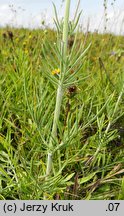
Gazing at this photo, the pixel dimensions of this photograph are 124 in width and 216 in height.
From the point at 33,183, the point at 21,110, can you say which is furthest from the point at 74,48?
the point at 21,110

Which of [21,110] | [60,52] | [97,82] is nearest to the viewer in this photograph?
[60,52]

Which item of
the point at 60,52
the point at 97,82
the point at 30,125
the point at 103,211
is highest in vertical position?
the point at 60,52

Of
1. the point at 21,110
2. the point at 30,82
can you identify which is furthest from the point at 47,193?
the point at 30,82

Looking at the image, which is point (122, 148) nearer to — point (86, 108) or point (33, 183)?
point (86, 108)

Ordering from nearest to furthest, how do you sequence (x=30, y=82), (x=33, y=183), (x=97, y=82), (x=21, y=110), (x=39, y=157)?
1. (x=33, y=183)
2. (x=39, y=157)
3. (x=21, y=110)
4. (x=30, y=82)
5. (x=97, y=82)

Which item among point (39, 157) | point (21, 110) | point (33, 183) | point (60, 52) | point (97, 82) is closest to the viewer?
point (60, 52)

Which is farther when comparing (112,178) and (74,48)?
(112,178)

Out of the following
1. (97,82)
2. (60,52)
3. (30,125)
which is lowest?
(30,125)

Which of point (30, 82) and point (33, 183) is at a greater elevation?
point (30, 82)

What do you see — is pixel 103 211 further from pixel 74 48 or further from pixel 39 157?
pixel 74 48
